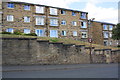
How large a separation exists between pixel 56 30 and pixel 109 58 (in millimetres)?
21809

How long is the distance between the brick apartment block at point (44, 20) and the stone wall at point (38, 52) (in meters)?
20.8

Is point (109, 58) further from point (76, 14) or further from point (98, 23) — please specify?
point (98, 23)

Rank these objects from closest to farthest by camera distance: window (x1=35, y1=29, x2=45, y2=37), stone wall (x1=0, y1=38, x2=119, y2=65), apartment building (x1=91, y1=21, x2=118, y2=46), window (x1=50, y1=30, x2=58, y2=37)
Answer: stone wall (x1=0, y1=38, x2=119, y2=65) → window (x1=35, y1=29, x2=45, y2=37) → window (x1=50, y1=30, x2=58, y2=37) → apartment building (x1=91, y1=21, x2=118, y2=46)

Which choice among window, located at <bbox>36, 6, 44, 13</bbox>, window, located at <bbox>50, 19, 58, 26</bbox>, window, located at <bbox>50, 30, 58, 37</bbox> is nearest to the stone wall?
window, located at <bbox>50, 30, 58, 37</bbox>

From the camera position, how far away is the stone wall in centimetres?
1811

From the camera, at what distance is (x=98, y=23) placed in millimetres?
56000

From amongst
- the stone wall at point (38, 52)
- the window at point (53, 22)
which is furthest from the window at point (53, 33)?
the stone wall at point (38, 52)

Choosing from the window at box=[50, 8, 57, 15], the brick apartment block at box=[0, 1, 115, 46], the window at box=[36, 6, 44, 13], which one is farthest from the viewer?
the window at box=[50, 8, 57, 15]

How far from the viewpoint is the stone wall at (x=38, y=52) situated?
1811cm

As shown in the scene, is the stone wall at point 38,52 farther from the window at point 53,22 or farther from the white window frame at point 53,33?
the window at point 53,22

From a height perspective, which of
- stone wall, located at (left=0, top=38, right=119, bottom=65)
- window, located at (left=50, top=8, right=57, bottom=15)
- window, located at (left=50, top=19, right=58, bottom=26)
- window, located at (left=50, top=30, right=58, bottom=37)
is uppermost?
window, located at (left=50, top=8, right=57, bottom=15)

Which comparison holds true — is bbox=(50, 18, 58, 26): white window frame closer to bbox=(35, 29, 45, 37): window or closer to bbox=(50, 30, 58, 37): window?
bbox=(50, 30, 58, 37): window

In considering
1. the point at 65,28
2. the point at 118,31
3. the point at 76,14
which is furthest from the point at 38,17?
the point at 118,31

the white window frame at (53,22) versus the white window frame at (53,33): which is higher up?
the white window frame at (53,22)
